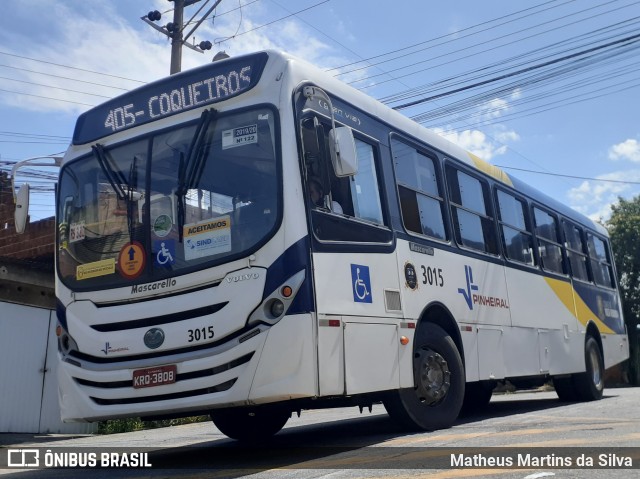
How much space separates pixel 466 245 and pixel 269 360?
4.02 meters

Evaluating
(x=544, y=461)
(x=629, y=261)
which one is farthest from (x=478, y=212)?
(x=629, y=261)

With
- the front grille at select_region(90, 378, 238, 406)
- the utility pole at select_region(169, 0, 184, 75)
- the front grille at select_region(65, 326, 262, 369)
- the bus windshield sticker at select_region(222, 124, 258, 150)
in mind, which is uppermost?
the utility pole at select_region(169, 0, 184, 75)

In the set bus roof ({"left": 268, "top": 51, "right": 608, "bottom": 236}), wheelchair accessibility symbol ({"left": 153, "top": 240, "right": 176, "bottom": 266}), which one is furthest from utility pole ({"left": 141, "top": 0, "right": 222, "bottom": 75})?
wheelchair accessibility symbol ({"left": 153, "top": 240, "right": 176, "bottom": 266})

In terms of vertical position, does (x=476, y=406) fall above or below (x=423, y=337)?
below

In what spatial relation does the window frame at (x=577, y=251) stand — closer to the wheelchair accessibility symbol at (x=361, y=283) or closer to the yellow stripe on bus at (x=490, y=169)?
the yellow stripe on bus at (x=490, y=169)

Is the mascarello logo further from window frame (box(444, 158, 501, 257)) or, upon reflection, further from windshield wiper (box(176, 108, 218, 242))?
windshield wiper (box(176, 108, 218, 242))

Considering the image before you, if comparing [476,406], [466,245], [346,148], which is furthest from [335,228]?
[476,406]

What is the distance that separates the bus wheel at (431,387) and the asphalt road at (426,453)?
0.61 ft

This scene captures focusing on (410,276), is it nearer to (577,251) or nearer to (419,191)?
(419,191)

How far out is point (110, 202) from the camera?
6.90 meters

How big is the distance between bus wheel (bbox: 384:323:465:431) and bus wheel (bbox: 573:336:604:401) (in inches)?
208

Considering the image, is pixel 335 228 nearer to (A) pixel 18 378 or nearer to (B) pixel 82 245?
(B) pixel 82 245

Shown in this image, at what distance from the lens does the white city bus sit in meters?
5.96

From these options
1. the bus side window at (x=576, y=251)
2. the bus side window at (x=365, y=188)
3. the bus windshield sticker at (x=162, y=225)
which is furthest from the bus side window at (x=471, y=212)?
the bus windshield sticker at (x=162, y=225)
